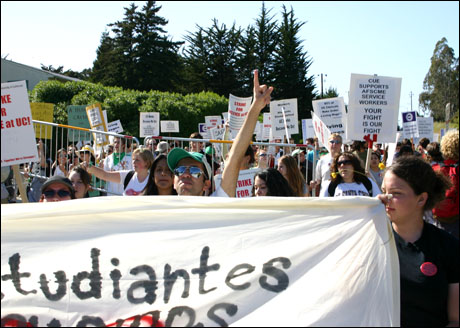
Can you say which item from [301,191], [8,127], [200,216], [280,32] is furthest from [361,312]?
[280,32]

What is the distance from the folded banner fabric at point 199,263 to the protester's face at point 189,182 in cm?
95

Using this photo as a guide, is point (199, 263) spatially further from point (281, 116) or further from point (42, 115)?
point (281, 116)

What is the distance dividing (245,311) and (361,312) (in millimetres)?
541

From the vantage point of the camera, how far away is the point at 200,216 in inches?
111

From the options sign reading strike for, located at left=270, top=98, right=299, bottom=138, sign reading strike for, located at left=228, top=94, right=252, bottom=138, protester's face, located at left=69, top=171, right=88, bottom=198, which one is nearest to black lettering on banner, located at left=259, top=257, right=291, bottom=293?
protester's face, located at left=69, top=171, right=88, bottom=198

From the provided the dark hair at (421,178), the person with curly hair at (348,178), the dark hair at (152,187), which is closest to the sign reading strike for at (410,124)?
the person with curly hair at (348,178)

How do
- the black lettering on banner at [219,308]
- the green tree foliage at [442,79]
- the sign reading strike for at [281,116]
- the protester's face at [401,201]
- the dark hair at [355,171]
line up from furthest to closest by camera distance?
the green tree foliage at [442,79], the sign reading strike for at [281,116], the dark hair at [355,171], the protester's face at [401,201], the black lettering on banner at [219,308]

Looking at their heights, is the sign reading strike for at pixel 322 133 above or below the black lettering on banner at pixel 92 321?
above

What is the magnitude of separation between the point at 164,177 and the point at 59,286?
5.85 feet

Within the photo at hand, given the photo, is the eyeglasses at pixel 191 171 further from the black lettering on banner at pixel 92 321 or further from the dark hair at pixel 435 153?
the dark hair at pixel 435 153

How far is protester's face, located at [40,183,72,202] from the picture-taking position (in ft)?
13.6

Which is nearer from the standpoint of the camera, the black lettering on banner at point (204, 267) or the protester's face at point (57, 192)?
the black lettering on banner at point (204, 267)

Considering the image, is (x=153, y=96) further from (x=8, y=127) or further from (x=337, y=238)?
(x=337, y=238)

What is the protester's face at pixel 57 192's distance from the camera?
4.14 meters
